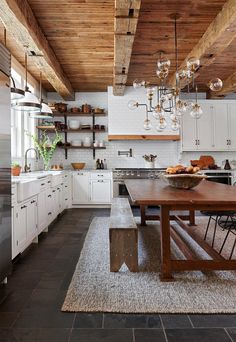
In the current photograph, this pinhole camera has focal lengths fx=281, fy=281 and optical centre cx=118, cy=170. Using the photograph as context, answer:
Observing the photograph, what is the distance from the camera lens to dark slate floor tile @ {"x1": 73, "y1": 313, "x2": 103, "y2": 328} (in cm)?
179

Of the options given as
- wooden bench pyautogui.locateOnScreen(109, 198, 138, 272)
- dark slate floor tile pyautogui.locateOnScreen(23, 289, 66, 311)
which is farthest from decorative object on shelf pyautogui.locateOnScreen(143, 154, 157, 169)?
dark slate floor tile pyautogui.locateOnScreen(23, 289, 66, 311)

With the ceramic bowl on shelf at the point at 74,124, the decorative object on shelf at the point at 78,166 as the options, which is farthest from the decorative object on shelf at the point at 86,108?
the decorative object on shelf at the point at 78,166

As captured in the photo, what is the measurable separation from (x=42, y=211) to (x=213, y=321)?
9.26 feet

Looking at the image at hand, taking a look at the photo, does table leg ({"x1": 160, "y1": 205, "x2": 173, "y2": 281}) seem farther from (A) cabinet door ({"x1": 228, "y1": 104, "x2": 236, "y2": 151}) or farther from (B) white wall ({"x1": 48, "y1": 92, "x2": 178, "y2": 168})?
(A) cabinet door ({"x1": 228, "y1": 104, "x2": 236, "y2": 151})

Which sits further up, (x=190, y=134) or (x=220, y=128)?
(x=220, y=128)

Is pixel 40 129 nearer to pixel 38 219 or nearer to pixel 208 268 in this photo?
pixel 38 219

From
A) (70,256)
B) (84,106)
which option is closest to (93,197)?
(84,106)

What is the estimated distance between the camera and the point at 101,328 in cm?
175

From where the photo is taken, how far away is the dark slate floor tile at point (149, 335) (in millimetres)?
1641

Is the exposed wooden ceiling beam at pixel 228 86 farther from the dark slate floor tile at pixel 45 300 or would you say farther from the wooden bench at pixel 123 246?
the dark slate floor tile at pixel 45 300

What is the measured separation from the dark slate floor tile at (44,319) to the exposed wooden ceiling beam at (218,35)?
335cm

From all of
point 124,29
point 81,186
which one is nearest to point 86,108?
point 81,186

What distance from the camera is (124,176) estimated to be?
639 cm

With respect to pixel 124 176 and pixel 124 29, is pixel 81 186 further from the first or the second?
pixel 124 29
